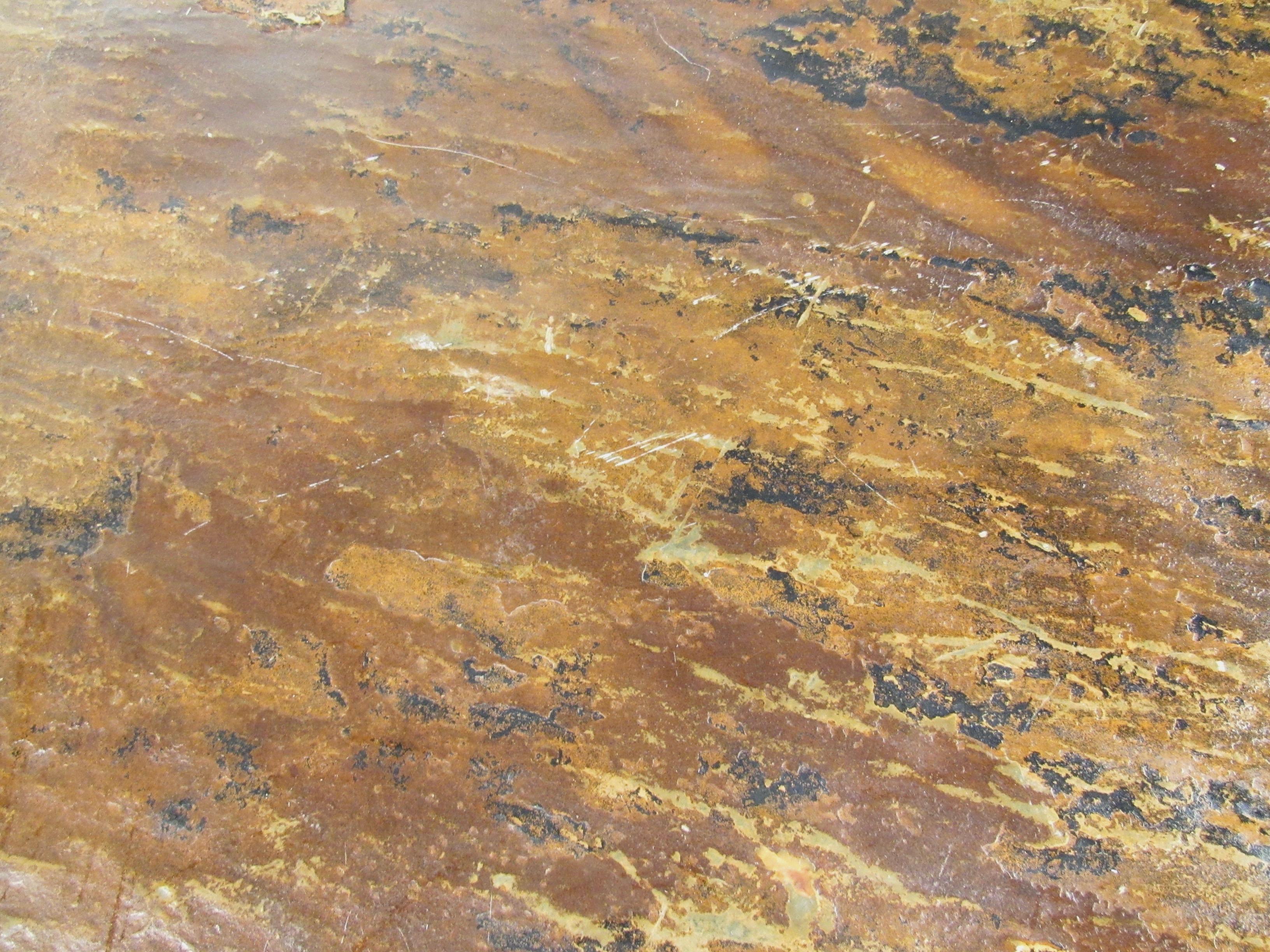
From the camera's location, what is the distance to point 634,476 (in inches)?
70.0

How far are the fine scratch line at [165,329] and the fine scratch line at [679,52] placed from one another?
4.73 ft

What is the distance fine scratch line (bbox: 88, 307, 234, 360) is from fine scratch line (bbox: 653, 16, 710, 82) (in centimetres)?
144

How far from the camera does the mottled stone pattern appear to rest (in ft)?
5.29

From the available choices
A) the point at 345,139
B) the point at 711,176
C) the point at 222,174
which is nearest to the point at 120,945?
the point at 222,174

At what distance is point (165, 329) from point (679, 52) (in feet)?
5.13

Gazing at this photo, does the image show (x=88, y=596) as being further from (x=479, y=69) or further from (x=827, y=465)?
(x=827, y=465)

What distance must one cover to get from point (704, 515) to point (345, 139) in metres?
1.41

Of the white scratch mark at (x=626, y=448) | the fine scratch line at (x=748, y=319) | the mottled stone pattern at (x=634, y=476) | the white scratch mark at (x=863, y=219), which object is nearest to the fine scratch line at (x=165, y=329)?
the mottled stone pattern at (x=634, y=476)

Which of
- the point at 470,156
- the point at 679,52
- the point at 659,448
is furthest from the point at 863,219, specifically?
the point at 470,156

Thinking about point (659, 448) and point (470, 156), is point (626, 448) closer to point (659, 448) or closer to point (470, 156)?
point (659, 448)

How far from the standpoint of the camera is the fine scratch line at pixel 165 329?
6.07ft

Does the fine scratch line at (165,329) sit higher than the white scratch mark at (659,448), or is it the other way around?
the fine scratch line at (165,329)

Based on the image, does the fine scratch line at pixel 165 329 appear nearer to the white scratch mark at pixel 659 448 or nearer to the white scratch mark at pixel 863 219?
the white scratch mark at pixel 659 448

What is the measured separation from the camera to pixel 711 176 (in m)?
1.93
